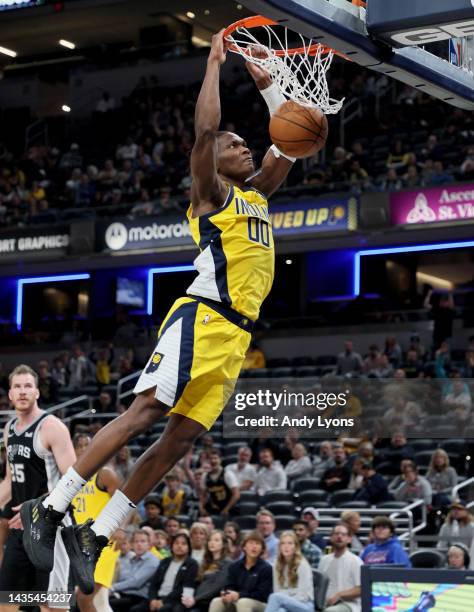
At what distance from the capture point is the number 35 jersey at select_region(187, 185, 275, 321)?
5871 mm

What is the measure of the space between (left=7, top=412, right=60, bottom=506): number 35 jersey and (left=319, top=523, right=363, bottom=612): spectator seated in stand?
4171mm

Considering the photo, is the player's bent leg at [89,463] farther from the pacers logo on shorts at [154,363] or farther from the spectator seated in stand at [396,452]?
the spectator seated in stand at [396,452]

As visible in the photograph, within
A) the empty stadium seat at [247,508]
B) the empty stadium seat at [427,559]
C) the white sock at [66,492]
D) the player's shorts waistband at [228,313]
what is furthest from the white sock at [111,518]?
the empty stadium seat at [247,508]

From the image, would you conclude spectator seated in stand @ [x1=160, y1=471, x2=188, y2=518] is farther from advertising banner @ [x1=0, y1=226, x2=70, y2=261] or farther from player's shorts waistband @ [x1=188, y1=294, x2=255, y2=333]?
advertising banner @ [x1=0, y1=226, x2=70, y2=261]

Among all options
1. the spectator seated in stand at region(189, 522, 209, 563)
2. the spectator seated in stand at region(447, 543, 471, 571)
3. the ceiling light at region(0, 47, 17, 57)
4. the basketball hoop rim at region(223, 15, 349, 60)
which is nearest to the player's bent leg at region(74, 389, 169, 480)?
the basketball hoop rim at region(223, 15, 349, 60)

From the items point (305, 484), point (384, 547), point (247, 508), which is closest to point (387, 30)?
point (384, 547)

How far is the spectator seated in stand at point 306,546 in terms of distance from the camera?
11516 mm

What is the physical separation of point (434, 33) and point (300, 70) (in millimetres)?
1165

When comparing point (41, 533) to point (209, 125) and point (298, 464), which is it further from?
point (298, 464)

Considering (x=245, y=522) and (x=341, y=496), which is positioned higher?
(x=341, y=496)

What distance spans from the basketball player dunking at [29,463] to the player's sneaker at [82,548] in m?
1.47

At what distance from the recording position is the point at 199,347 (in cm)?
571

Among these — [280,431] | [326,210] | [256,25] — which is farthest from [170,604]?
[326,210]

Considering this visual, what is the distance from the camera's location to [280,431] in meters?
16.3
